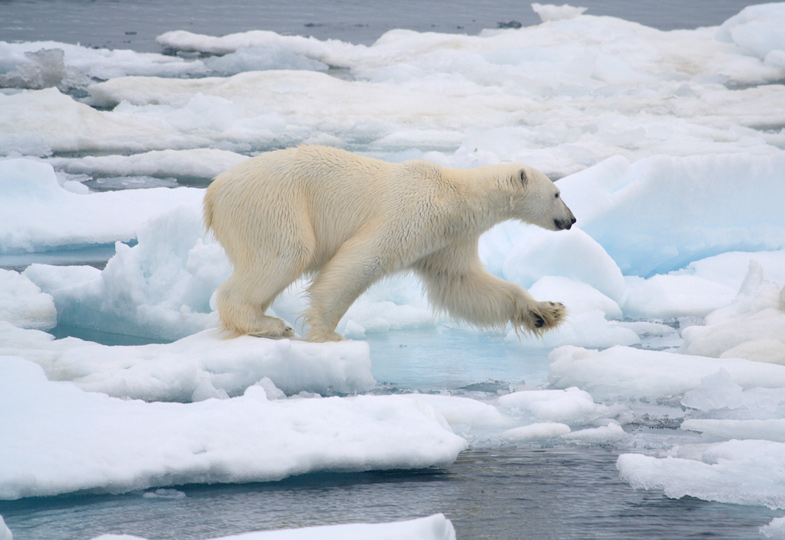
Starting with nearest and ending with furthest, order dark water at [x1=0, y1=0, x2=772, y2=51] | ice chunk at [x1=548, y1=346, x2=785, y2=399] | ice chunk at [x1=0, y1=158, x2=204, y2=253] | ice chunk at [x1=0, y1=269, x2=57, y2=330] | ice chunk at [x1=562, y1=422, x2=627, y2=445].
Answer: ice chunk at [x1=562, y1=422, x2=627, y2=445] → ice chunk at [x1=548, y1=346, x2=785, y2=399] → ice chunk at [x1=0, y1=269, x2=57, y2=330] → ice chunk at [x1=0, y1=158, x2=204, y2=253] → dark water at [x1=0, y1=0, x2=772, y2=51]

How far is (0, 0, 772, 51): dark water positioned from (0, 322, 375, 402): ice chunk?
14422 millimetres

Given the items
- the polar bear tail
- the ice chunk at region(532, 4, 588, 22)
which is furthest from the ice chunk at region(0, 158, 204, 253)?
the ice chunk at region(532, 4, 588, 22)

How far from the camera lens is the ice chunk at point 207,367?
3.53 m

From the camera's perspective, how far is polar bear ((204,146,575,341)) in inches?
155

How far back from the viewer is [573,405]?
3.59 metres

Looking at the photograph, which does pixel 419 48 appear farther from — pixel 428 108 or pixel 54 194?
pixel 54 194

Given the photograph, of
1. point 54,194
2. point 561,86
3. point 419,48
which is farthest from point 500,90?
point 54,194

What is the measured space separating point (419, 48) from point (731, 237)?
9.85 metres

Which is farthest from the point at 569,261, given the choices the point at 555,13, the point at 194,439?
the point at 555,13

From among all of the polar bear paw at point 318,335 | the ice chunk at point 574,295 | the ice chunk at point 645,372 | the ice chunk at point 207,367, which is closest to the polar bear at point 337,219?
the polar bear paw at point 318,335

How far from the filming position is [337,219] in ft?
13.4

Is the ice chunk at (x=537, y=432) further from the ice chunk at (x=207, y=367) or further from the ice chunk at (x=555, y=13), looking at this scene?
the ice chunk at (x=555, y=13)

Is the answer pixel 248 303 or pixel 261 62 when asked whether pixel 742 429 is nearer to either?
pixel 248 303

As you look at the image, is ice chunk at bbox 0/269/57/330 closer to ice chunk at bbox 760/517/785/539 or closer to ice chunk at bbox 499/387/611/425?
ice chunk at bbox 499/387/611/425
